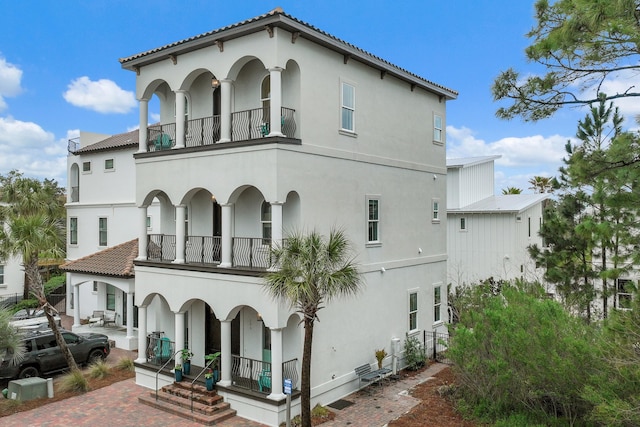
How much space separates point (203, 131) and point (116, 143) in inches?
554

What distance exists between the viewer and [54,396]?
1633 centimetres

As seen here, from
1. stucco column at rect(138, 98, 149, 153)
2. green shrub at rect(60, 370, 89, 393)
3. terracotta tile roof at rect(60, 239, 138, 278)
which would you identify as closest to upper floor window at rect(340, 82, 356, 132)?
stucco column at rect(138, 98, 149, 153)

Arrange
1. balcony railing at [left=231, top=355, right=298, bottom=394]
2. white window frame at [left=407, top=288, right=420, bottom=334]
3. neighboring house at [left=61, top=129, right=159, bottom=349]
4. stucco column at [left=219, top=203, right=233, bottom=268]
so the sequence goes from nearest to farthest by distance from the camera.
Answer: balcony railing at [left=231, top=355, right=298, bottom=394], stucco column at [left=219, top=203, right=233, bottom=268], white window frame at [left=407, top=288, right=420, bottom=334], neighboring house at [left=61, top=129, right=159, bottom=349]

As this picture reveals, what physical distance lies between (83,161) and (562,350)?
89.4ft

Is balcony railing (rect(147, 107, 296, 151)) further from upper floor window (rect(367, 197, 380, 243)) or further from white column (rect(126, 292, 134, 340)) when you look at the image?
white column (rect(126, 292, 134, 340))

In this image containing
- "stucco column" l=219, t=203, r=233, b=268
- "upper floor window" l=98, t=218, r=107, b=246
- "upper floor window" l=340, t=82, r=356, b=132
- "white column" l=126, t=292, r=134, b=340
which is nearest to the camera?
"stucco column" l=219, t=203, r=233, b=268

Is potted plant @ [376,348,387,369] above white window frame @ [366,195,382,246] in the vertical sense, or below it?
below

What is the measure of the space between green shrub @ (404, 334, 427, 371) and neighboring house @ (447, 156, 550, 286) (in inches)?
284

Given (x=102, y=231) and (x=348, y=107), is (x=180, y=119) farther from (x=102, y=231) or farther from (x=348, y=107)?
(x=102, y=231)

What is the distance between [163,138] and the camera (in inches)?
688

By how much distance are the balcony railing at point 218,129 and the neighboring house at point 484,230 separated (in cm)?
1488

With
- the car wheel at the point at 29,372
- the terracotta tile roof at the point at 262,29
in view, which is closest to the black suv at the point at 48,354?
the car wheel at the point at 29,372

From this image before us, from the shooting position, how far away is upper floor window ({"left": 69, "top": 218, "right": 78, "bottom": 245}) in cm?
2961

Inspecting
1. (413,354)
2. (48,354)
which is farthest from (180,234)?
(413,354)
